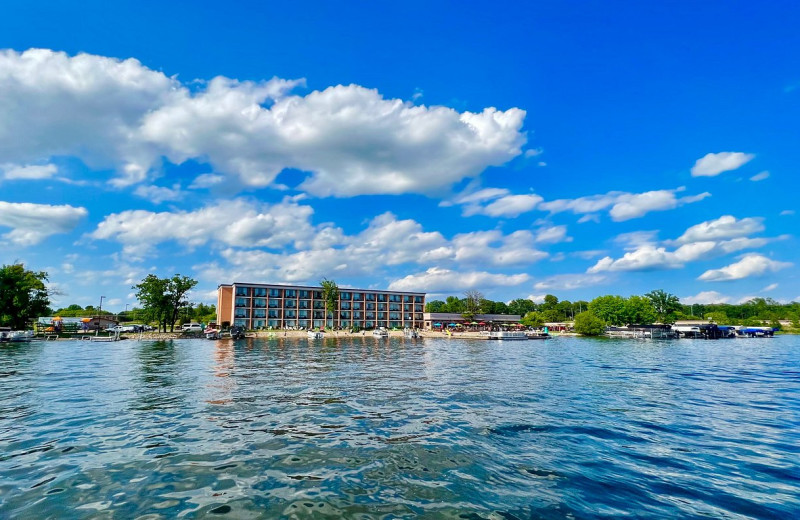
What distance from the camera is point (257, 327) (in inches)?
5595

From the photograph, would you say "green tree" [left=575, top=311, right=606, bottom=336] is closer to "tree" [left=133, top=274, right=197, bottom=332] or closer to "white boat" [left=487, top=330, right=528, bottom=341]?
"white boat" [left=487, top=330, right=528, bottom=341]

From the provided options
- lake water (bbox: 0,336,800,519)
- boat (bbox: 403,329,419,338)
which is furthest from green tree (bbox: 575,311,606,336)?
lake water (bbox: 0,336,800,519)

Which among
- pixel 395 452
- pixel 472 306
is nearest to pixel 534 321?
pixel 472 306

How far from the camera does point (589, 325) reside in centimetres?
13750

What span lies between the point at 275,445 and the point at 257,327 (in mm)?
137861

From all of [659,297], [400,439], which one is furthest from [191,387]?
[659,297]

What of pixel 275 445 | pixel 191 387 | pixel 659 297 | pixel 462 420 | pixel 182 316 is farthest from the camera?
pixel 659 297

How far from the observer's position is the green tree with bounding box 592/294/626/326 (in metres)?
151

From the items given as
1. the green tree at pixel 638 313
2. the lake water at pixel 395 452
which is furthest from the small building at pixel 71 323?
the green tree at pixel 638 313

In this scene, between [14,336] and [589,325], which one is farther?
[589,325]

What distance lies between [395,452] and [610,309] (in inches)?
6315

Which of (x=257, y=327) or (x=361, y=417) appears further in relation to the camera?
(x=257, y=327)

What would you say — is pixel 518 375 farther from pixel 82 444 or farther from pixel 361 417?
pixel 82 444

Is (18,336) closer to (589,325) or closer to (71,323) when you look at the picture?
(71,323)
